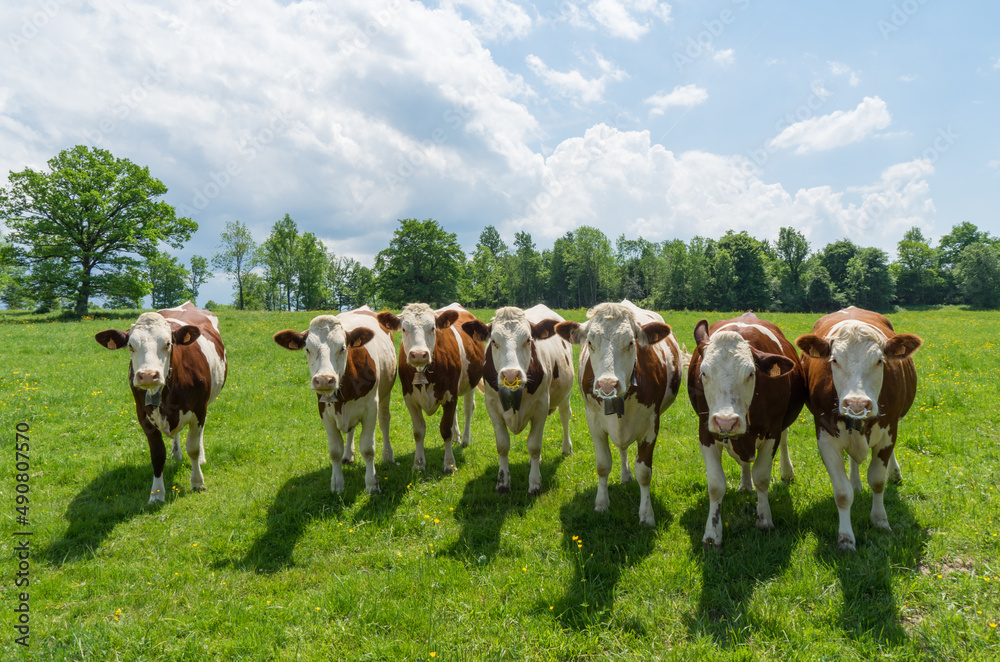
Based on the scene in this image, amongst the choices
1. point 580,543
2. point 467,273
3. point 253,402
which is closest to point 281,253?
point 467,273

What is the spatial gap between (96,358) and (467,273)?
42.9 m

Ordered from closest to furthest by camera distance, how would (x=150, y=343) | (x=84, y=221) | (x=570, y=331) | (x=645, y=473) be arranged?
(x=645, y=473) → (x=570, y=331) → (x=150, y=343) → (x=84, y=221)

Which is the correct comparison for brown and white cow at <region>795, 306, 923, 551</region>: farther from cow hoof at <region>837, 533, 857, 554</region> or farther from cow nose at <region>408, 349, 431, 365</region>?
cow nose at <region>408, 349, 431, 365</region>

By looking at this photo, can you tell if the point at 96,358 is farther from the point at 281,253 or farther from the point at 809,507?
the point at 281,253

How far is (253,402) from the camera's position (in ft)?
35.2

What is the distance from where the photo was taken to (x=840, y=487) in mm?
4566

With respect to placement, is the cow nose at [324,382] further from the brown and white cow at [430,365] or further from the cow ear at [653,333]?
the cow ear at [653,333]

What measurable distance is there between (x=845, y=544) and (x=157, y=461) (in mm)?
8199

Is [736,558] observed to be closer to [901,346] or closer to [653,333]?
[653,333]

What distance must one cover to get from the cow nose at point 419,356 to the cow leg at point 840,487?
15.0ft

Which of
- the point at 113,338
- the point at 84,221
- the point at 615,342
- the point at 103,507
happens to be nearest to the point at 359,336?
the point at 113,338

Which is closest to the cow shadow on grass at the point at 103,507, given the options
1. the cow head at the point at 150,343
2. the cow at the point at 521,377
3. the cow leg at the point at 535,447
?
the cow head at the point at 150,343

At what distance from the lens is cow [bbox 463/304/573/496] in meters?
5.60

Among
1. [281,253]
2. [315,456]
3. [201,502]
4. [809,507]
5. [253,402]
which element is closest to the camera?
[809,507]
